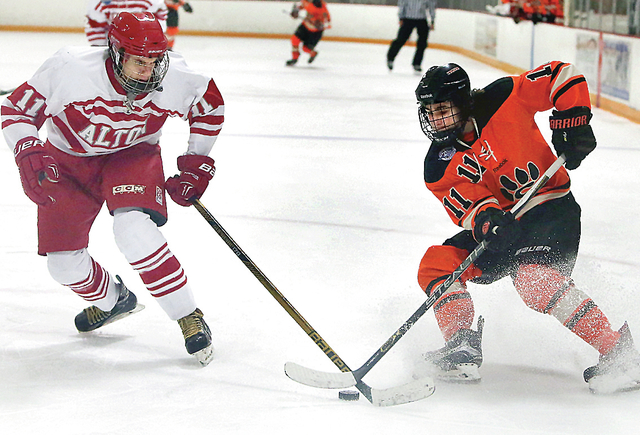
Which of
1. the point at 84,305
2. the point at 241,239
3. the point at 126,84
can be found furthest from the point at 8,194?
the point at 126,84

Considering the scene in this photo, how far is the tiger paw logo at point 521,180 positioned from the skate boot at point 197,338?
0.82m

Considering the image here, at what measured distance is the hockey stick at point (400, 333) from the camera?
188 centimetres

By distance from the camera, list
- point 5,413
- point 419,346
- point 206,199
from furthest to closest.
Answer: point 206,199
point 419,346
point 5,413

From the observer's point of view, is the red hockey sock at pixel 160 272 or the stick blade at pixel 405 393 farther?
the red hockey sock at pixel 160 272

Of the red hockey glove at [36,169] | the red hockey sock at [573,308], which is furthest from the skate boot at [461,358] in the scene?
the red hockey glove at [36,169]

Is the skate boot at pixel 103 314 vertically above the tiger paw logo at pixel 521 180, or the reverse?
the tiger paw logo at pixel 521 180

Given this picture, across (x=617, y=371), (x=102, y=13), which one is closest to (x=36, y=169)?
(x=617, y=371)

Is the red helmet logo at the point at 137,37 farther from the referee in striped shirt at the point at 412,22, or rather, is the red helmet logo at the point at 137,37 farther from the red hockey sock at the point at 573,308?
the referee in striped shirt at the point at 412,22

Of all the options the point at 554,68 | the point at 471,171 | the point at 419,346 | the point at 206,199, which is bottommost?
the point at 206,199

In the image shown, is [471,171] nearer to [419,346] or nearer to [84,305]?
[419,346]

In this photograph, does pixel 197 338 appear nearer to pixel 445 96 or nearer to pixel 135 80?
pixel 135 80

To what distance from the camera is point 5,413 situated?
1.79 meters

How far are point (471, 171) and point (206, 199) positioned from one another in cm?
193

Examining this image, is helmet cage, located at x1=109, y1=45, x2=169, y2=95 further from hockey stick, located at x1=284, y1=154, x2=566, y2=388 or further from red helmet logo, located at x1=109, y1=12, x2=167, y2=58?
hockey stick, located at x1=284, y1=154, x2=566, y2=388
